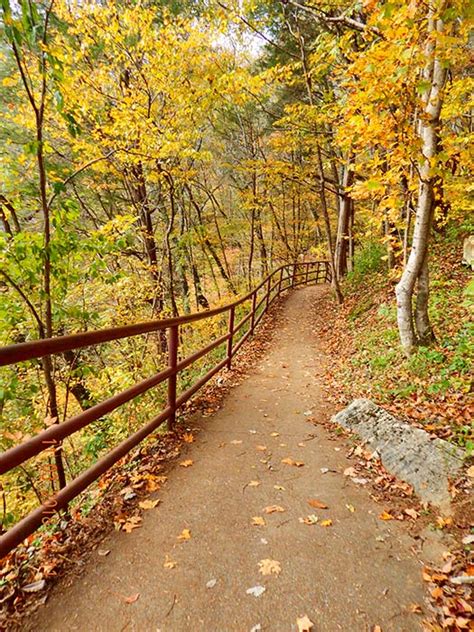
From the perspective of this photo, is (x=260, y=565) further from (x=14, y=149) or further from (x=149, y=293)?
(x=14, y=149)

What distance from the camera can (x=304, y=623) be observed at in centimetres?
182

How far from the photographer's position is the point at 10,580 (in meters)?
1.98

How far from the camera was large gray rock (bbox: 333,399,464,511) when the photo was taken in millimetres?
2901

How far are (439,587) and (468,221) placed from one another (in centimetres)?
976

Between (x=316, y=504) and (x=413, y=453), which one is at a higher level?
(x=413, y=453)

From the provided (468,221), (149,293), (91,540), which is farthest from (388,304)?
(91,540)

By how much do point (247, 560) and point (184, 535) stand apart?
1.64ft

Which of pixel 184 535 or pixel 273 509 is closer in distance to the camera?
pixel 184 535

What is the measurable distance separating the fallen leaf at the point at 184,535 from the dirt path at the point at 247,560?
0.10ft

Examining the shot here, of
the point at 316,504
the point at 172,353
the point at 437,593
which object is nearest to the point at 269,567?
the point at 316,504

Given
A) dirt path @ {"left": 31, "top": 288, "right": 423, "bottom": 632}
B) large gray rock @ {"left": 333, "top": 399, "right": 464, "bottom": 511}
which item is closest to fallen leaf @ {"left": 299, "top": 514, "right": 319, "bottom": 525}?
dirt path @ {"left": 31, "top": 288, "right": 423, "bottom": 632}

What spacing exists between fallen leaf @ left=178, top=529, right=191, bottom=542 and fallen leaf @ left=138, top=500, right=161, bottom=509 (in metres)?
0.38

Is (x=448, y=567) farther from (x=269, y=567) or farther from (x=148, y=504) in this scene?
(x=148, y=504)

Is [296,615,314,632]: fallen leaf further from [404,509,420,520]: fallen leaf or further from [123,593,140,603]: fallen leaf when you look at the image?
[404,509,420,520]: fallen leaf
